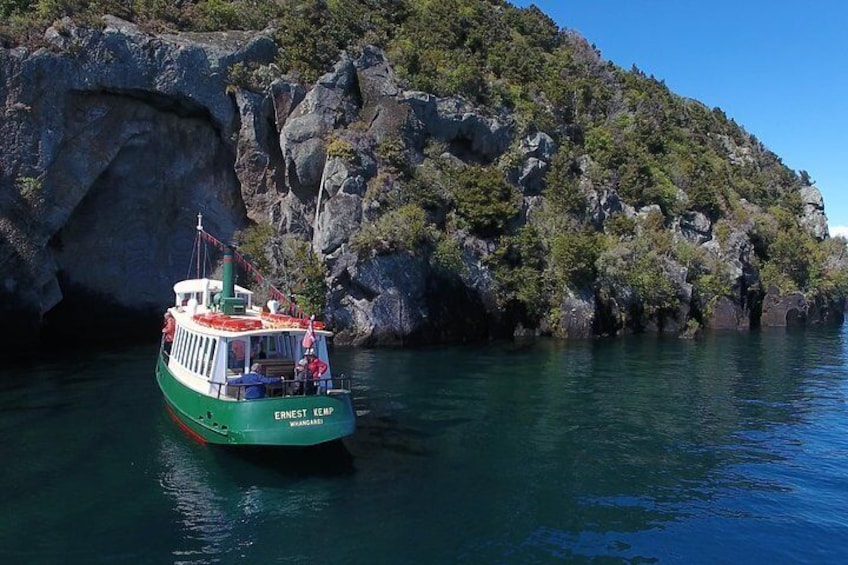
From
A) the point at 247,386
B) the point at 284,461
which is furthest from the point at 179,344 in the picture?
the point at 284,461

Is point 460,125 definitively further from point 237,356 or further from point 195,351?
point 237,356

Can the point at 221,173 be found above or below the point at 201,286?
above

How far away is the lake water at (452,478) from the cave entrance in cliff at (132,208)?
1743 centimetres

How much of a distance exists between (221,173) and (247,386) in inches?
1416

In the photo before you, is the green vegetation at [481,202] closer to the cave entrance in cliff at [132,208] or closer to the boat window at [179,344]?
the cave entrance in cliff at [132,208]

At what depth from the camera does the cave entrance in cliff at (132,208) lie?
46156 millimetres

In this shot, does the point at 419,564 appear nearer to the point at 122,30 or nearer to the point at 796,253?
the point at 122,30

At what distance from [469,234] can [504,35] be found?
1342 inches

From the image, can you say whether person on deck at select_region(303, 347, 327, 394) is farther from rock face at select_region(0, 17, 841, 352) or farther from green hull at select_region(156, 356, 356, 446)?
rock face at select_region(0, 17, 841, 352)

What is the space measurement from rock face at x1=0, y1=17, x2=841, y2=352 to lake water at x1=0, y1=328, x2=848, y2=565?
1357cm

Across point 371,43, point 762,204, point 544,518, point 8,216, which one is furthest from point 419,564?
point 762,204

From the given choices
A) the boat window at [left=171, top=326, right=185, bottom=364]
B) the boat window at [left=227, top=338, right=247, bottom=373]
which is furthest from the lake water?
the boat window at [left=227, top=338, right=247, bottom=373]

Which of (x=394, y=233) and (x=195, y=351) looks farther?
(x=394, y=233)

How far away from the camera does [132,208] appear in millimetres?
49719
